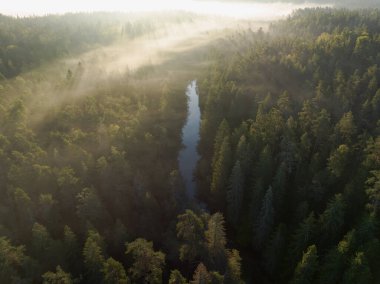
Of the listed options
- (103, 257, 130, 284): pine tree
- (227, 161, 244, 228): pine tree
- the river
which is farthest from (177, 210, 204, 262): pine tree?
the river

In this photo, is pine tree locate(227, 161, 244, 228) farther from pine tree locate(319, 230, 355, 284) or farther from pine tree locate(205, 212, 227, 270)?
pine tree locate(319, 230, 355, 284)

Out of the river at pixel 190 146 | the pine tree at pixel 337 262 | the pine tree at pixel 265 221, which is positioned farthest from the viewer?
the river at pixel 190 146

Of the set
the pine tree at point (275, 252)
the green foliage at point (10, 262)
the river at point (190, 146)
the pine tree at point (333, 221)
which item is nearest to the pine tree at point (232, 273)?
the pine tree at point (275, 252)

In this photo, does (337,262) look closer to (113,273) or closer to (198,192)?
(113,273)

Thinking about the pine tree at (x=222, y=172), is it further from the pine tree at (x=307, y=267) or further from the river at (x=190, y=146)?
the pine tree at (x=307, y=267)

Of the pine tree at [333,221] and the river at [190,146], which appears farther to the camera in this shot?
the river at [190,146]
